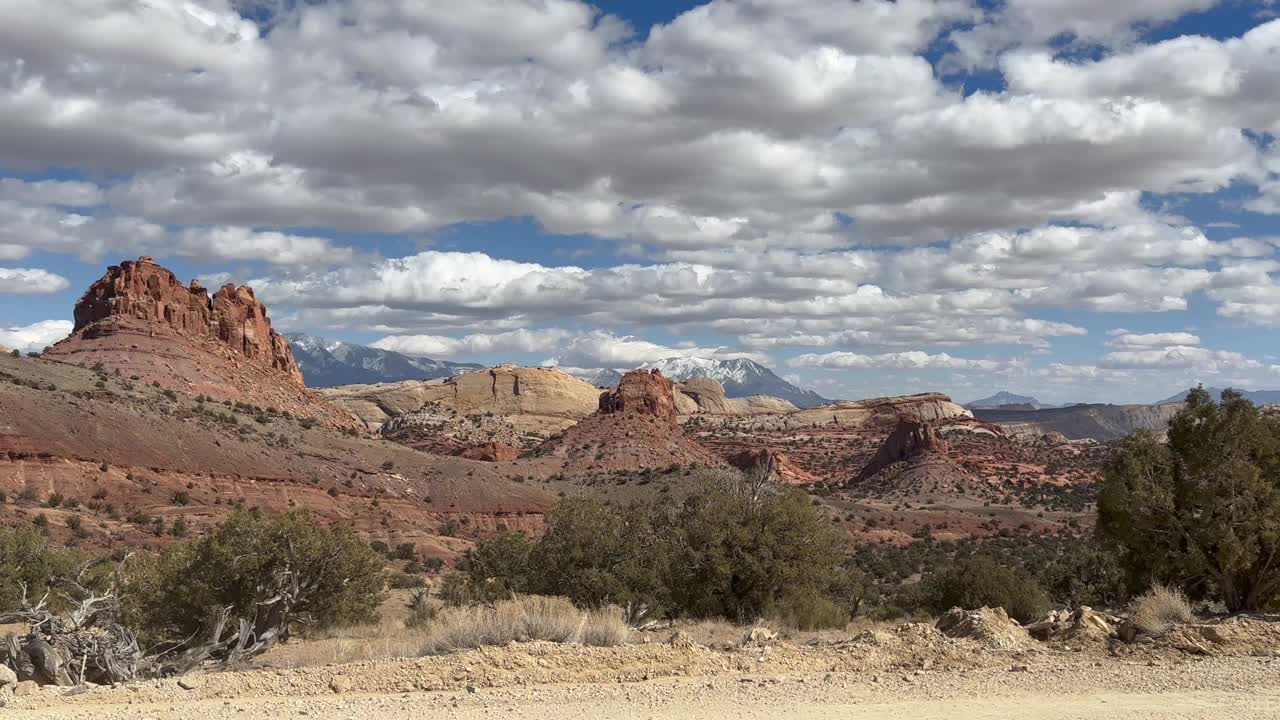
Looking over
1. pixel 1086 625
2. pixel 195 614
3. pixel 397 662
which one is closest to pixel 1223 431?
pixel 1086 625

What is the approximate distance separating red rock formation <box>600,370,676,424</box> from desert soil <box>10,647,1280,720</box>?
107909mm

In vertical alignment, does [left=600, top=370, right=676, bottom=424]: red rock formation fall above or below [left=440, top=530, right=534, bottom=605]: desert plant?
above

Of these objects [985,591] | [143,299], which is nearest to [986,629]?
[985,591]

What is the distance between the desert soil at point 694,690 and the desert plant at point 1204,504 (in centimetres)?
745

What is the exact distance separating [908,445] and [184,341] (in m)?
83.2

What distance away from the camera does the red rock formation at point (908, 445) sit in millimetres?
120312

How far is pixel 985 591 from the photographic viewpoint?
31188 millimetres

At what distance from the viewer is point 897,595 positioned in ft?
143

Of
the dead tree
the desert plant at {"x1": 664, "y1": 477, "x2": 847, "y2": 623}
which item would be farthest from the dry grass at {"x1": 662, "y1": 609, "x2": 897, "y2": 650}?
the dead tree

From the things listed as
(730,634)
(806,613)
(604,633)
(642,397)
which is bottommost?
(806,613)

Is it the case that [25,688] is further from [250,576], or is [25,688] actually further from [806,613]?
[806,613]

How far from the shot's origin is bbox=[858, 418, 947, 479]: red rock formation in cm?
12031

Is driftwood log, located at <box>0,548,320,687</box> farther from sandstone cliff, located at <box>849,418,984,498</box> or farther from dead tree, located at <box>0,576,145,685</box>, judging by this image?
sandstone cliff, located at <box>849,418,984,498</box>

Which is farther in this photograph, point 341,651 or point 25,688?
point 341,651
